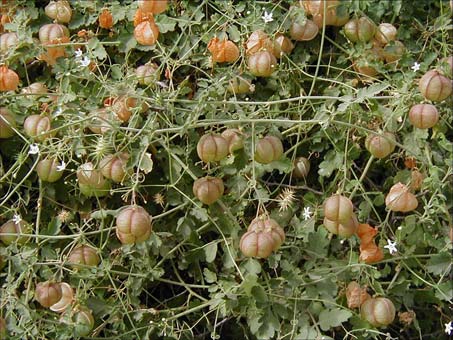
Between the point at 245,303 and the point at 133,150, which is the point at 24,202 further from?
the point at 245,303

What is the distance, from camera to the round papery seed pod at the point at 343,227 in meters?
1.79

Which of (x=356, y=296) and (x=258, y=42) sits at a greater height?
(x=258, y=42)

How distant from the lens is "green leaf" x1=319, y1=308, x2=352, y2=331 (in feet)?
5.60

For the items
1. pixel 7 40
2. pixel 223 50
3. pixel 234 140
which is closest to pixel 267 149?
pixel 234 140

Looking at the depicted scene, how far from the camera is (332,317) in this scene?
172cm

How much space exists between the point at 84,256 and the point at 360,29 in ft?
2.80

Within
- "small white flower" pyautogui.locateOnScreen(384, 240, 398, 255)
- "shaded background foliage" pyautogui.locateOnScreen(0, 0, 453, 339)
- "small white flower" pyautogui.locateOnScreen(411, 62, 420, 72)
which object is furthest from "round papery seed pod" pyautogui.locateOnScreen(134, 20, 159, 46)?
"small white flower" pyautogui.locateOnScreen(384, 240, 398, 255)

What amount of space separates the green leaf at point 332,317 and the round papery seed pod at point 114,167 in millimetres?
516

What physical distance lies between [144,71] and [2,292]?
60 centimetres

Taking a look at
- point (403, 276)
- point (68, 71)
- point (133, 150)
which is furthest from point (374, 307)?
point (68, 71)

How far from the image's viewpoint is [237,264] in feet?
6.12

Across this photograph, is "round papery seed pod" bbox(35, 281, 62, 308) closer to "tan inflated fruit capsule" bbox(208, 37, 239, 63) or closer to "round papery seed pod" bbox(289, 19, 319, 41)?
"tan inflated fruit capsule" bbox(208, 37, 239, 63)

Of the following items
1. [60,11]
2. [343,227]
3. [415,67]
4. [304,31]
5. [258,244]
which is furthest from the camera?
[60,11]

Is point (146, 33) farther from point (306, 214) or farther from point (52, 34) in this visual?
point (306, 214)
